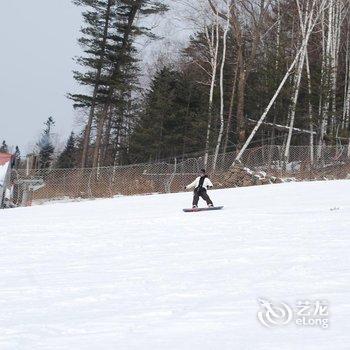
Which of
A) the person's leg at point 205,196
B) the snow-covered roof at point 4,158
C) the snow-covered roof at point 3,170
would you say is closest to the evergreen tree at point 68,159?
the snow-covered roof at point 4,158

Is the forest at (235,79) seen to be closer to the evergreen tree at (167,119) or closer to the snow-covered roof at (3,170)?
the evergreen tree at (167,119)

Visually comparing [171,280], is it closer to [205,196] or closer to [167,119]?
[205,196]

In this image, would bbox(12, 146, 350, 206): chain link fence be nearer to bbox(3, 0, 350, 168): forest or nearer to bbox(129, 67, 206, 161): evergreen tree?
bbox(3, 0, 350, 168): forest

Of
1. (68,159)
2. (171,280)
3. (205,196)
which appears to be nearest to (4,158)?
(205,196)

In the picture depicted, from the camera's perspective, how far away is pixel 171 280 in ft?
24.7

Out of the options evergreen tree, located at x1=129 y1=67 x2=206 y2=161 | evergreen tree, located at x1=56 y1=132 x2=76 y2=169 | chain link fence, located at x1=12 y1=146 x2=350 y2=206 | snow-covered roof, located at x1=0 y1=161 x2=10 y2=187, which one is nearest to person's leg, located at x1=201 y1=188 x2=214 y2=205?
chain link fence, located at x1=12 y1=146 x2=350 y2=206

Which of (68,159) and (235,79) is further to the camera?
(68,159)

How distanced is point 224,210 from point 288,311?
12.5 meters

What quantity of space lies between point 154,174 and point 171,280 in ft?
70.3

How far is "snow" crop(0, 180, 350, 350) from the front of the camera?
5.02m

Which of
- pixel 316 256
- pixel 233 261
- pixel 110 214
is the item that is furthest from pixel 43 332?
pixel 110 214

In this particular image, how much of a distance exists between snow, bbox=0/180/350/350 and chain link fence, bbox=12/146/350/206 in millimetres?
12752

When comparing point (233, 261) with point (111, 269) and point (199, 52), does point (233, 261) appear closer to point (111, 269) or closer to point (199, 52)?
point (111, 269)

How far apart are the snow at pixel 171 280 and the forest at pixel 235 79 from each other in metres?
17.0
